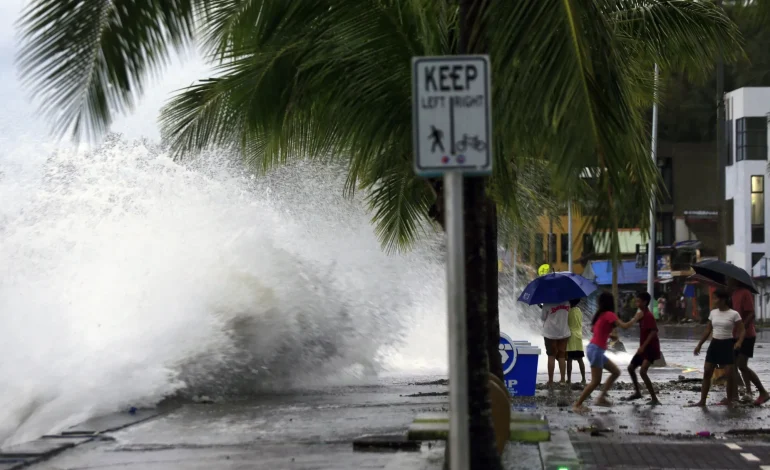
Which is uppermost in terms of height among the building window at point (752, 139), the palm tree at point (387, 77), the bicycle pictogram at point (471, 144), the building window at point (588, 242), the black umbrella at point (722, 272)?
the building window at point (752, 139)

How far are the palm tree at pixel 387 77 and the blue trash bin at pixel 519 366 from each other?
1970 millimetres

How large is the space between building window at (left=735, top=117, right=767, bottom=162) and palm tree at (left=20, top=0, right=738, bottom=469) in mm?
45690

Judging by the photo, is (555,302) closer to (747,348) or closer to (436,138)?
(747,348)

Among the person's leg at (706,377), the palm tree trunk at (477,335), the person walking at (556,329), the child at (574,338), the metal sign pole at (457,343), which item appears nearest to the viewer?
the metal sign pole at (457,343)

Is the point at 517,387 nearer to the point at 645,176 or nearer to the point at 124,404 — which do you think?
the point at 124,404

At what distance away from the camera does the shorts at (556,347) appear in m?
18.6

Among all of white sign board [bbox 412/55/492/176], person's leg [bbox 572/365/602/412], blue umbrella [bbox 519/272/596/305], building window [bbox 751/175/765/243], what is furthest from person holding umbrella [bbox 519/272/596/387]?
building window [bbox 751/175/765/243]

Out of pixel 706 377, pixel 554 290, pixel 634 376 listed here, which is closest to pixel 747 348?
pixel 706 377

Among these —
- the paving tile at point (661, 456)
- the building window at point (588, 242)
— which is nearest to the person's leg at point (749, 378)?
the paving tile at point (661, 456)

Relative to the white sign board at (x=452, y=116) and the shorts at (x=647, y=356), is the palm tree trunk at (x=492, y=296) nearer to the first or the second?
the shorts at (x=647, y=356)

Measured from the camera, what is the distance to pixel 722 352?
14.5m

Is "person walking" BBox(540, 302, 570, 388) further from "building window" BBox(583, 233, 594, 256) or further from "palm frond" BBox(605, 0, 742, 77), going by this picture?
"building window" BBox(583, 233, 594, 256)

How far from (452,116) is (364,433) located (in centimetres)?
661

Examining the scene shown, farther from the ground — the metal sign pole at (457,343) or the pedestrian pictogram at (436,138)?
the pedestrian pictogram at (436,138)
